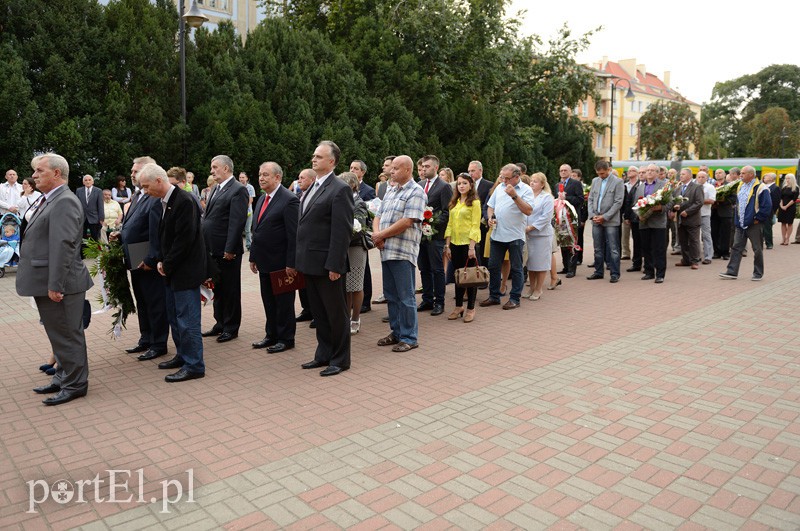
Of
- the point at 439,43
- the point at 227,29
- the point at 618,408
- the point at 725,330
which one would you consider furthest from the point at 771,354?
the point at 439,43

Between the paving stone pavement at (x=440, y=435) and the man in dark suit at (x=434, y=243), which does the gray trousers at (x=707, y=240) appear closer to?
the paving stone pavement at (x=440, y=435)

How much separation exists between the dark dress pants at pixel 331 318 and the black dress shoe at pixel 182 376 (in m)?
1.14

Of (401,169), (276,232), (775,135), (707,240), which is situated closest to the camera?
(401,169)

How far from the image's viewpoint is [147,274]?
6801mm

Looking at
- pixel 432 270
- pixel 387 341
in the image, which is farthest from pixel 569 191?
pixel 387 341

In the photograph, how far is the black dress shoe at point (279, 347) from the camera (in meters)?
7.04

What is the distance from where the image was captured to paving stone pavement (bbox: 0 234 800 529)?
363 centimetres

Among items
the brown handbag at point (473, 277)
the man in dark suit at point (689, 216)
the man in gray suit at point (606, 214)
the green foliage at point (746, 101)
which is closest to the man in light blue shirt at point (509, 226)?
the brown handbag at point (473, 277)

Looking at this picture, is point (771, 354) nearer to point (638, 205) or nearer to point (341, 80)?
point (638, 205)

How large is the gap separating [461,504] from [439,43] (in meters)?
26.3

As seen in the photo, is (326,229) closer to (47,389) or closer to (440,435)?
(440,435)

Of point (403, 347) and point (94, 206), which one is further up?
point (94, 206)

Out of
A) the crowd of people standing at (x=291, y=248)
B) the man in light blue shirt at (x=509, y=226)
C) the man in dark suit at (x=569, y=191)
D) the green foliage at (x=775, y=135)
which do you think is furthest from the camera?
the green foliage at (x=775, y=135)

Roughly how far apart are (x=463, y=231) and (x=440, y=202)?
0.50 metres
